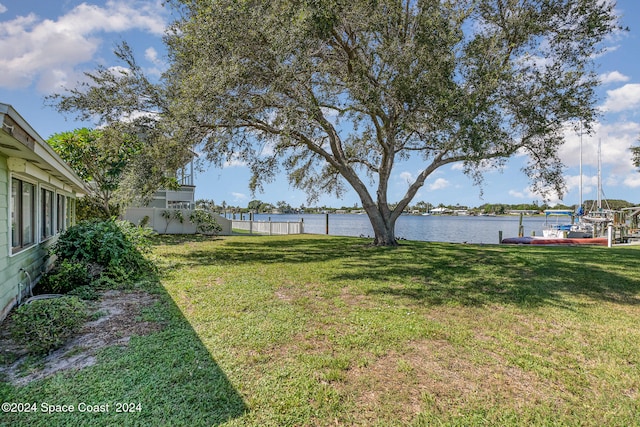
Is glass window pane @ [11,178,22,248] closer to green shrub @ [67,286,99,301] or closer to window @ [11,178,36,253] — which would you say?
window @ [11,178,36,253]

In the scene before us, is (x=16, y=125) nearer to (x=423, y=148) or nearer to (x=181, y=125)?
(x=181, y=125)

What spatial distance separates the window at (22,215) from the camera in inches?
209

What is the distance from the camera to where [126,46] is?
12703 mm

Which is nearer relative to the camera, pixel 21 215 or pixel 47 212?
pixel 21 215

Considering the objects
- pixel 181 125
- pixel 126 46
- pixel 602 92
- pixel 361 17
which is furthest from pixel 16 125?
pixel 602 92

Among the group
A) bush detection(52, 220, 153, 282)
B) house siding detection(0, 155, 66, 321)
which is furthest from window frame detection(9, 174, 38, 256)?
bush detection(52, 220, 153, 282)

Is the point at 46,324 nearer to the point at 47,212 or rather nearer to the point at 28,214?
the point at 28,214

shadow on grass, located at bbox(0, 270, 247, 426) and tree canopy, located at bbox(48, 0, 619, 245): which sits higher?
tree canopy, located at bbox(48, 0, 619, 245)

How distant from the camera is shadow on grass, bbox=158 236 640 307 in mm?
6266

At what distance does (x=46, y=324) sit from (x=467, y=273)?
25.7 feet

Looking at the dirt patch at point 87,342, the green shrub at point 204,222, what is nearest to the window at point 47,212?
the dirt patch at point 87,342

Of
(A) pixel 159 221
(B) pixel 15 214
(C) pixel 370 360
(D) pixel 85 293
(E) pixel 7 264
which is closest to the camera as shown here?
(C) pixel 370 360

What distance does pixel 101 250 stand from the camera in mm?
7066

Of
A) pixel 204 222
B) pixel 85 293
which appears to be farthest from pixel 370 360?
pixel 204 222
